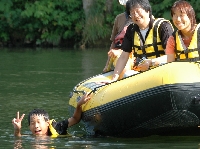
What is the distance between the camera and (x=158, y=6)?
22500 mm

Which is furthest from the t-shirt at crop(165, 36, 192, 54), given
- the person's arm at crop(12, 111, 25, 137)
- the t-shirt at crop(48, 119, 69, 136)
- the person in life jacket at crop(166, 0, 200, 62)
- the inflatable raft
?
the person's arm at crop(12, 111, 25, 137)

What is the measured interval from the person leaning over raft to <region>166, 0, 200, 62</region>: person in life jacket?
13.1 inches

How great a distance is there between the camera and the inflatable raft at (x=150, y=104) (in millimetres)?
6250

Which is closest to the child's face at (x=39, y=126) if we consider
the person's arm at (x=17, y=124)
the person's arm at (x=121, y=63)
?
the person's arm at (x=17, y=124)

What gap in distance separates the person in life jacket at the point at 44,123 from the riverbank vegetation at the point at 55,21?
1552cm

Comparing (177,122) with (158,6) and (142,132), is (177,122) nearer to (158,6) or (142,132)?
(142,132)

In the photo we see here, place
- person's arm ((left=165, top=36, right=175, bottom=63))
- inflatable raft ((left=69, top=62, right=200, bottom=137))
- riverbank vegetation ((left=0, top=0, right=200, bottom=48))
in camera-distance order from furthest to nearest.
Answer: riverbank vegetation ((left=0, top=0, right=200, bottom=48)) → person's arm ((left=165, top=36, right=175, bottom=63)) → inflatable raft ((left=69, top=62, right=200, bottom=137))

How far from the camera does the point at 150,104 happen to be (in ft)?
21.0

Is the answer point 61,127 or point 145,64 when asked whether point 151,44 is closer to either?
point 145,64

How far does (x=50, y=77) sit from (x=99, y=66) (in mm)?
2100

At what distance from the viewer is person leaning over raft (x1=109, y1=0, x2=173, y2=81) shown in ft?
23.0

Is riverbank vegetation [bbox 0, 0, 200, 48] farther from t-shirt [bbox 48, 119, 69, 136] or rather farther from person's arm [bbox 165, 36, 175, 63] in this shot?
person's arm [bbox 165, 36, 175, 63]

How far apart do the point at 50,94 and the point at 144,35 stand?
362cm

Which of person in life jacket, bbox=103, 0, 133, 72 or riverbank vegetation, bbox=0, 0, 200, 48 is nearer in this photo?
person in life jacket, bbox=103, 0, 133, 72
